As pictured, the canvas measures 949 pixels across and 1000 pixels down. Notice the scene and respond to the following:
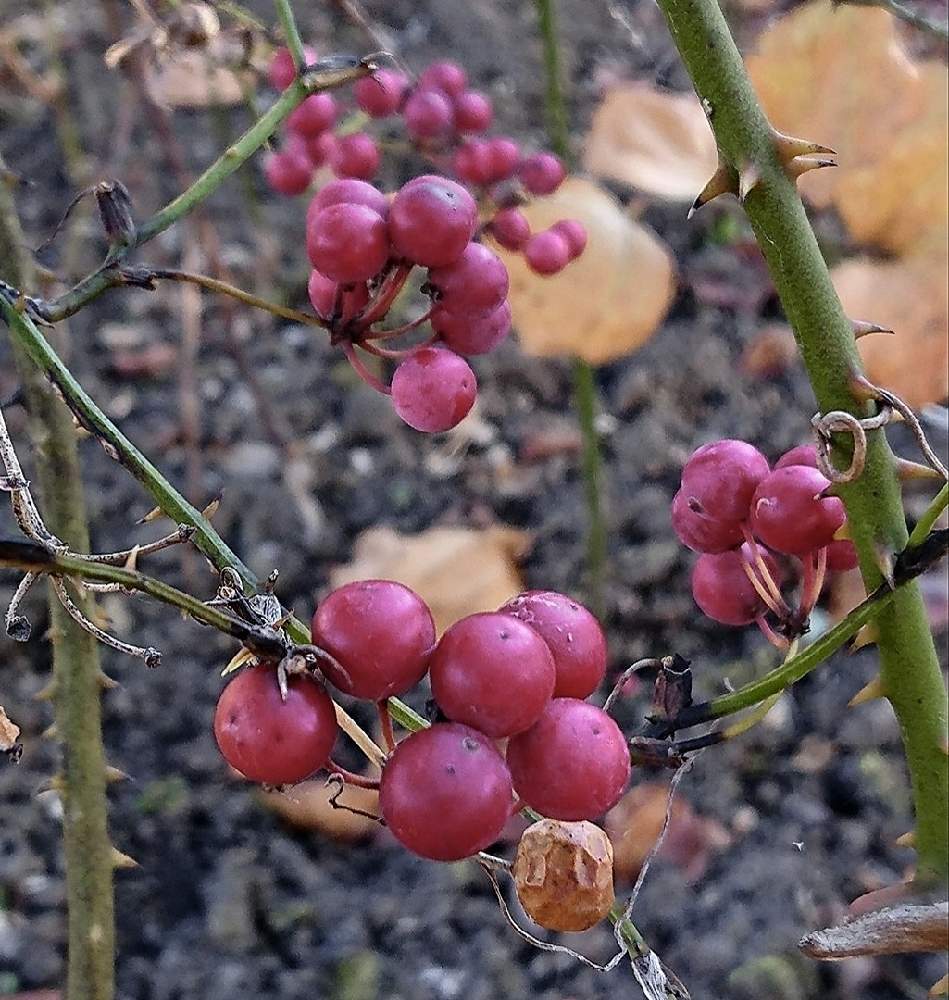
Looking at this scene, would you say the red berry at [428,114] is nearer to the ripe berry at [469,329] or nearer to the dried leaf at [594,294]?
the dried leaf at [594,294]

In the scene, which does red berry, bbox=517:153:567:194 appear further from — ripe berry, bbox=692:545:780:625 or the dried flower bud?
the dried flower bud

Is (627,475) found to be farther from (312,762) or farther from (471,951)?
(312,762)

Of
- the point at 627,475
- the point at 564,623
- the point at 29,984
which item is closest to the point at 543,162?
the point at 564,623

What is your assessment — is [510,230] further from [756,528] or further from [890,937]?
[890,937]

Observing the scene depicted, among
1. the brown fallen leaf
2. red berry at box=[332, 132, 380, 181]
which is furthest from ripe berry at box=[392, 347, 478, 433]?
red berry at box=[332, 132, 380, 181]

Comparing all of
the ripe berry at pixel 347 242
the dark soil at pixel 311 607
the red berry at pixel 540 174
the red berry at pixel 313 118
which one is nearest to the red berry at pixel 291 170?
the red berry at pixel 313 118
